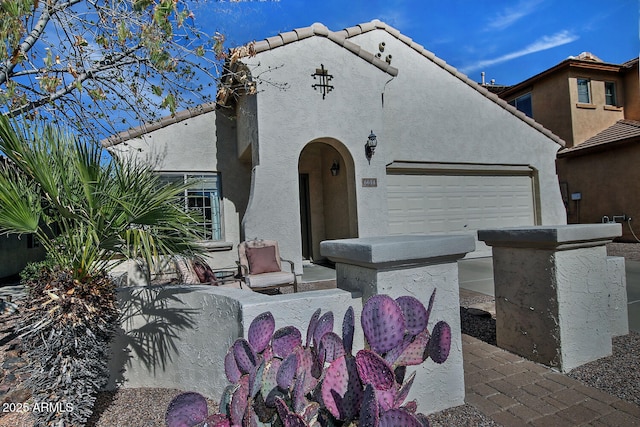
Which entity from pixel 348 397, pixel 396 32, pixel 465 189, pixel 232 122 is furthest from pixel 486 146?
pixel 348 397

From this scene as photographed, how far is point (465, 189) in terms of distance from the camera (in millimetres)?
11258

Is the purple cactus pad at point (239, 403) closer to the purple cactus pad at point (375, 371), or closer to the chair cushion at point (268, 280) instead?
the purple cactus pad at point (375, 371)

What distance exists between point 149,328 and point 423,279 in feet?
9.03

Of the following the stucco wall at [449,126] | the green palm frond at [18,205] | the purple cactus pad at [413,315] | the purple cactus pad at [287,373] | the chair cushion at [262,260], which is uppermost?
the stucco wall at [449,126]

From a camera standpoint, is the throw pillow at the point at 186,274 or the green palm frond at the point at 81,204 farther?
the throw pillow at the point at 186,274

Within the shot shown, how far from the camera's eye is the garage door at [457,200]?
10406 millimetres

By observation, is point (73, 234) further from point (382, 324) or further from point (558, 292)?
point (558, 292)

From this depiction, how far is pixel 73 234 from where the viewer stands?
291 cm

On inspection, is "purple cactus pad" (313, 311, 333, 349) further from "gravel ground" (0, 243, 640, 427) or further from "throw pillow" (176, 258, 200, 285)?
"throw pillow" (176, 258, 200, 285)

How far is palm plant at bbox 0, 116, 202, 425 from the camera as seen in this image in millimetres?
2633

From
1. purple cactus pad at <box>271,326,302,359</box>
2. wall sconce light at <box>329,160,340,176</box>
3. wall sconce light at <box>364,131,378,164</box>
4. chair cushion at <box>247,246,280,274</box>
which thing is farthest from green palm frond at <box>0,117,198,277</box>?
wall sconce light at <box>329,160,340,176</box>

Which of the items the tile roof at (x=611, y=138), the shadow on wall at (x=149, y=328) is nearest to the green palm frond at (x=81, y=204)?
the shadow on wall at (x=149, y=328)

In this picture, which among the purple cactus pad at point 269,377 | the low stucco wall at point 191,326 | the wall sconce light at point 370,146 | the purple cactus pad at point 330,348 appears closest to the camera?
the purple cactus pad at point 269,377

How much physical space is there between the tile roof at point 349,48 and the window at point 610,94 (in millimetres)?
7697
